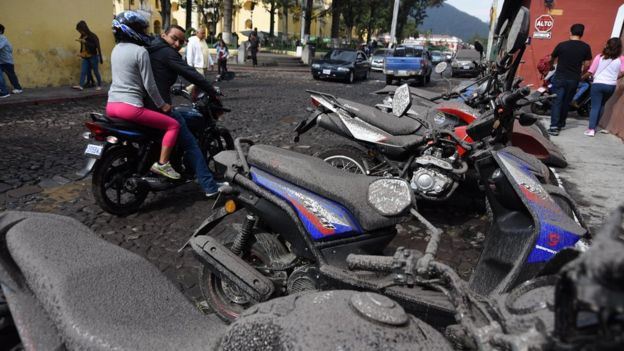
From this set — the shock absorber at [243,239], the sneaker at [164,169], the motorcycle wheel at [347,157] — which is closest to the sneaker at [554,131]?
the motorcycle wheel at [347,157]

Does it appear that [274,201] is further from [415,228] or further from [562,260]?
[415,228]

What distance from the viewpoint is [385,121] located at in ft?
14.9

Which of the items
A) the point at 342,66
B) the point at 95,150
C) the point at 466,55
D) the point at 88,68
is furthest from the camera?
the point at 466,55

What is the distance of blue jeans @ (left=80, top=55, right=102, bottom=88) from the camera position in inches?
469

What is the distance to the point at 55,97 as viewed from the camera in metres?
10.4

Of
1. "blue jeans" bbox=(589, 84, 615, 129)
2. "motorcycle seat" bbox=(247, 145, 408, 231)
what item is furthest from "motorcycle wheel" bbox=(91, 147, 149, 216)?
"blue jeans" bbox=(589, 84, 615, 129)

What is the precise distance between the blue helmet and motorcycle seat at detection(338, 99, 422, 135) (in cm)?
211

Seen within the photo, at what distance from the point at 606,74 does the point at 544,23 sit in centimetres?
839

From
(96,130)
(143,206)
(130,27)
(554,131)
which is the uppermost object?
(130,27)

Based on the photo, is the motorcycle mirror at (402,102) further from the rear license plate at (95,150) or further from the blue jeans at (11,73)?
the blue jeans at (11,73)

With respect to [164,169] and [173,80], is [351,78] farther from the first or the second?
[164,169]

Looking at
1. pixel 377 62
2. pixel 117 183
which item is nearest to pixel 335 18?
pixel 377 62

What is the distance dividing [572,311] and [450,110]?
4953mm

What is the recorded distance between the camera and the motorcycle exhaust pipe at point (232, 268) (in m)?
2.39
